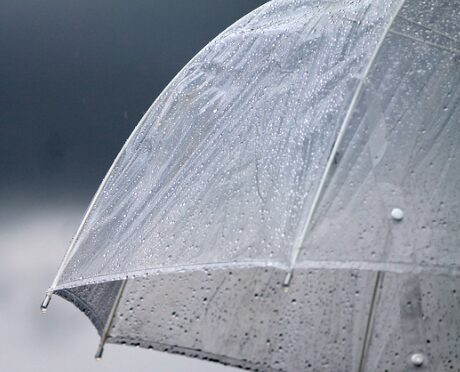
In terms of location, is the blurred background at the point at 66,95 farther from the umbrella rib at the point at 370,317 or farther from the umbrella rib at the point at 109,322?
the umbrella rib at the point at 370,317

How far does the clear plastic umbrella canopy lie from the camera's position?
207cm

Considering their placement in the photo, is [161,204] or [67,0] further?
[67,0]

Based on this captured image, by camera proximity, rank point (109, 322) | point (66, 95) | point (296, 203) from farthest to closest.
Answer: point (66, 95) < point (109, 322) < point (296, 203)

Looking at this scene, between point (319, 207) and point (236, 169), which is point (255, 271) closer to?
point (236, 169)

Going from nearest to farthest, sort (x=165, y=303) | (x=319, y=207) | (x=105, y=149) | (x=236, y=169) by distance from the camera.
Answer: (x=319, y=207) → (x=236, y=169) → (x=165, y=303) → (x=105, y=149)

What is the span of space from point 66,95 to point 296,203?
1.91 metres

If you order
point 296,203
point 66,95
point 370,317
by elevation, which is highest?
point 296,203

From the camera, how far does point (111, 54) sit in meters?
3.85

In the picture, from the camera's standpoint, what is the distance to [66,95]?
3.82m

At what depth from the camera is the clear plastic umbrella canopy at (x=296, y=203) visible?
2070mm

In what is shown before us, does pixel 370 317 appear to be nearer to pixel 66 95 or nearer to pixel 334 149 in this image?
pixel 334 149

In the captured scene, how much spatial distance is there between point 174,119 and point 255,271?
38 centimetres

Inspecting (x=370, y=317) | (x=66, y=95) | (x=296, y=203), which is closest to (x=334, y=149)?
(x=296, y=203)

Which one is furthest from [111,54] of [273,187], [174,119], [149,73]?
[273,187]
